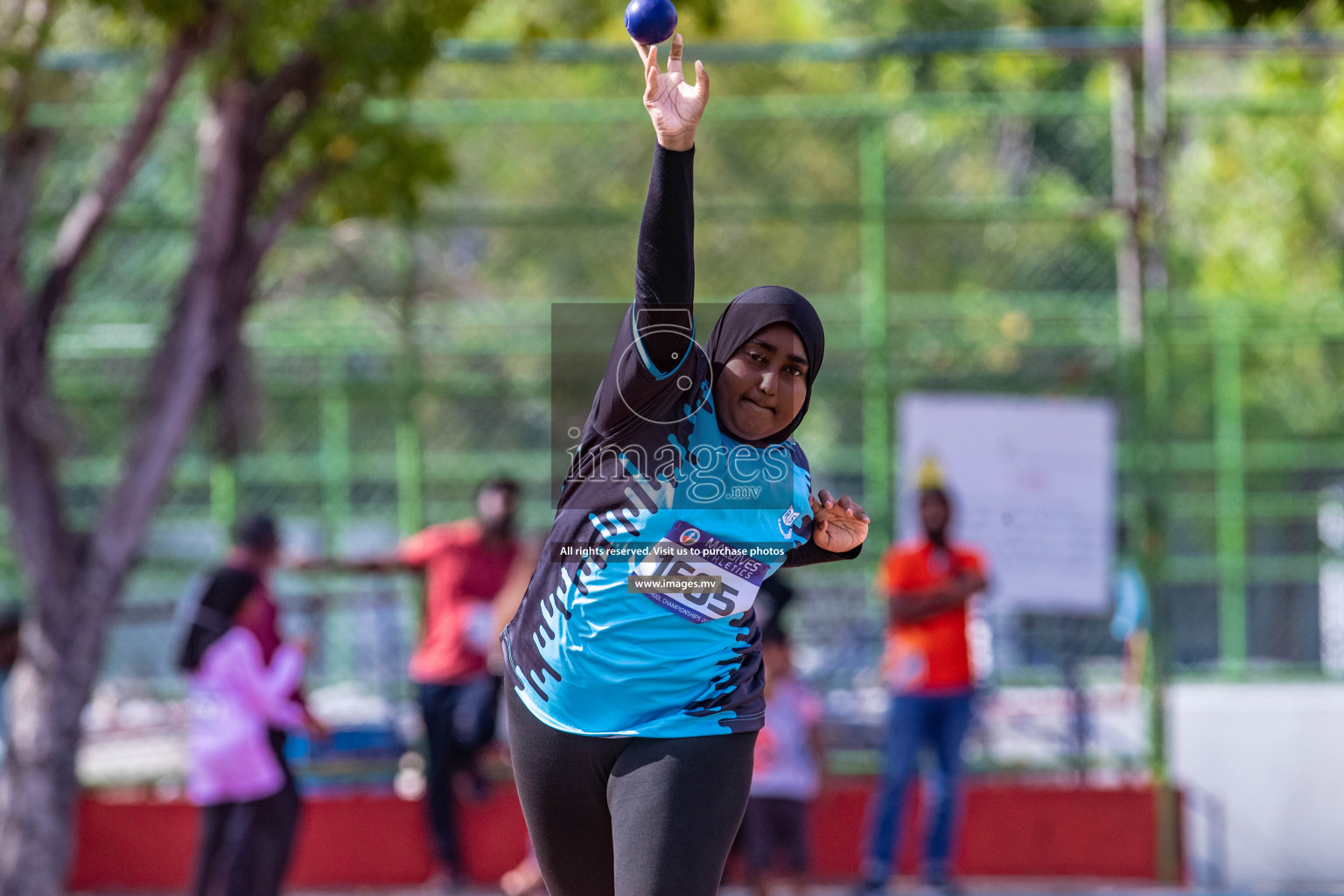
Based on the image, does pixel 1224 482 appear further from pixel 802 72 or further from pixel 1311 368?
pixel 802 72

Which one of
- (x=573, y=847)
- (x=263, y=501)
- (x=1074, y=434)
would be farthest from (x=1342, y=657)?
(x=573, y=847)

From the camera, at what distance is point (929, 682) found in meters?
6.89

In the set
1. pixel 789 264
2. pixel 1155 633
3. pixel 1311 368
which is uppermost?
pixel 789 264

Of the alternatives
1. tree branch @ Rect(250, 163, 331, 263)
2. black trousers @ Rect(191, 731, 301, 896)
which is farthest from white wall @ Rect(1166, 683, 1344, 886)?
tree branch @ Rect(250, 163, 331, 263)

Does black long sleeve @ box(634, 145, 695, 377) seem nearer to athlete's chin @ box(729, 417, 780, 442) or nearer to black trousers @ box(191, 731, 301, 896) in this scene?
athlete's chin @ box(729, 417, 780, 442)

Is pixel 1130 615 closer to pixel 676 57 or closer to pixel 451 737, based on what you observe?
pixel 451 737

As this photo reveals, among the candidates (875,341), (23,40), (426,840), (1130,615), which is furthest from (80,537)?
(1130,615)

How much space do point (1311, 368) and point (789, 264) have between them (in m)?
3.44

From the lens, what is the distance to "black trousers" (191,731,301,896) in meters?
5.89

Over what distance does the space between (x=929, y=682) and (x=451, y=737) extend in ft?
7.45

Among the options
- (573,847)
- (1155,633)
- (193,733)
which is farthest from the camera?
(1155,633)

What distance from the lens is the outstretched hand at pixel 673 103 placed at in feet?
8.57

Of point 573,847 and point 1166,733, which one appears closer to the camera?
point 573,847

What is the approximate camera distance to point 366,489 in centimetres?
853
